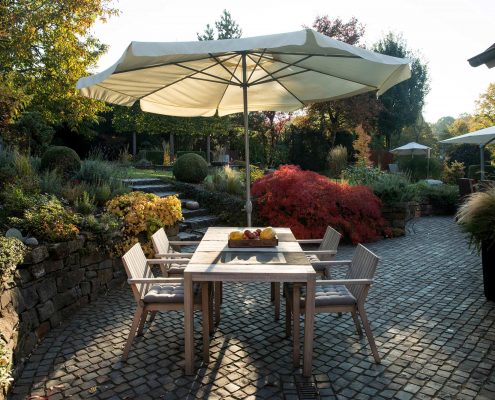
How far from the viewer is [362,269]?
3344 mm

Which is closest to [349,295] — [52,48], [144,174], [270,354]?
[270,354]

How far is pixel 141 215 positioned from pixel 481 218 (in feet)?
13.8

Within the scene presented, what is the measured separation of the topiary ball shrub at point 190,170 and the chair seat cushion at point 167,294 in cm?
662

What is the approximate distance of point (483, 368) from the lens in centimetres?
301

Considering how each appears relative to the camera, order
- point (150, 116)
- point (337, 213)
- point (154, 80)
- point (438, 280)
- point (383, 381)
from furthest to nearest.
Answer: point (150, 116), point (337, 213), point (438, 280), point (154, 80), point (383, 381)

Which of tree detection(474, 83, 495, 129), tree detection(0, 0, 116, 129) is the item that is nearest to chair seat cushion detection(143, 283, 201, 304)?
tree detection(0, 0, 116, 129)

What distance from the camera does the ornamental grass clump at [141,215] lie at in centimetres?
539

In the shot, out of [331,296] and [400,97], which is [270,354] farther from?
[400,97]

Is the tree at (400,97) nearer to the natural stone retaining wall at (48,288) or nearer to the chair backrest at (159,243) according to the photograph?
the chair backrest at (159,243)

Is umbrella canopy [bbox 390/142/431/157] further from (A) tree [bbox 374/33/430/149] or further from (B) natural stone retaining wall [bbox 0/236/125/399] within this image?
(B) natural stone retaining wall [bbox 0/236/125/399]

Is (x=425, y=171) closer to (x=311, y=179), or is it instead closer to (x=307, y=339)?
(x=311, y=179)

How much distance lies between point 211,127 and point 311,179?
11.4 m

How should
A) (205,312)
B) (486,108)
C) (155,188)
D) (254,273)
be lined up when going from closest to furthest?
(254,273) → (205,312) → (155,188) → (486,108)

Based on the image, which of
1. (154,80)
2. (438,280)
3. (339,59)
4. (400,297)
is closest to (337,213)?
(438,280)
